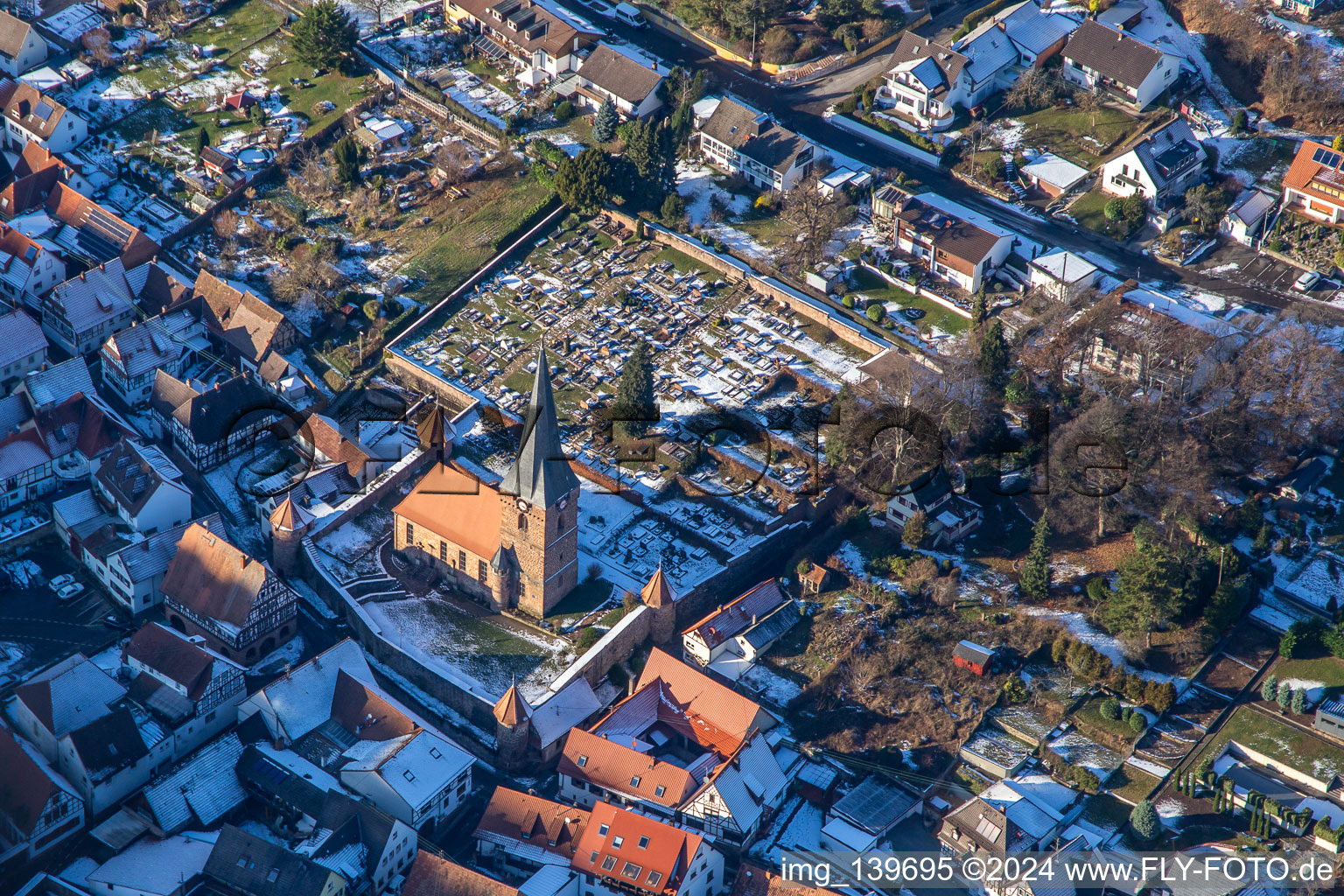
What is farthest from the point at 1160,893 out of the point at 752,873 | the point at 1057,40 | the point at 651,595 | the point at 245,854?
the point at 1057,40

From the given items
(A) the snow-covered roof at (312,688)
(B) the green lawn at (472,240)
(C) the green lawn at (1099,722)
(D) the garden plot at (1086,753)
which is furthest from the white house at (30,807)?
(C) the green lawn at (1099,722)

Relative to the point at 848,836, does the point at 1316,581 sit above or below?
Result: above

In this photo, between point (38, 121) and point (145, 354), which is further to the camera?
point (38, 121)

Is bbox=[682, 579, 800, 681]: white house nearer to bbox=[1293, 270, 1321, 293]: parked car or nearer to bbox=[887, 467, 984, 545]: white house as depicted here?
bbox=[887, 467, 984, 545]: white house

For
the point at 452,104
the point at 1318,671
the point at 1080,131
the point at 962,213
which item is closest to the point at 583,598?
the point at 1318,671

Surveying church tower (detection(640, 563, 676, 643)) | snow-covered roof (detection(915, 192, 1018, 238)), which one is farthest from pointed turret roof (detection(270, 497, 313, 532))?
snow-covered roof (detection(915, 192, 1018, 238))

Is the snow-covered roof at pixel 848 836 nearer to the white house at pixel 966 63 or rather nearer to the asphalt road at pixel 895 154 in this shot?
the asphalt road at pixel 895 154

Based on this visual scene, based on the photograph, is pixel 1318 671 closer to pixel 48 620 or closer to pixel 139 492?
pixel 139 492
